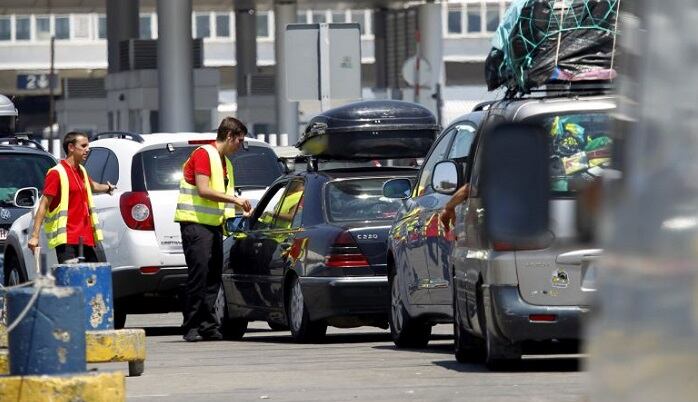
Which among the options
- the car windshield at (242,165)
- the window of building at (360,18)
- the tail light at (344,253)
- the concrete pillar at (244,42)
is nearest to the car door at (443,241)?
the tail light at (344,253)

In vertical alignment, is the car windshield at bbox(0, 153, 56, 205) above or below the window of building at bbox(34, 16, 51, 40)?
below

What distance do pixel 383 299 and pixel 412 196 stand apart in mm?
1259

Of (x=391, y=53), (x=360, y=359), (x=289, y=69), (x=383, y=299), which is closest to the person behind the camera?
(x=360, y=359)

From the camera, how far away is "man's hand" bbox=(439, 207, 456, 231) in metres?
12.0

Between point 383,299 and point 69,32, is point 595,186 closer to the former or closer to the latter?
point 383,299

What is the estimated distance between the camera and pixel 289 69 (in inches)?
872

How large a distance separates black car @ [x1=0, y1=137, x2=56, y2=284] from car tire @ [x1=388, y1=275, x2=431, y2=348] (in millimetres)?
5833

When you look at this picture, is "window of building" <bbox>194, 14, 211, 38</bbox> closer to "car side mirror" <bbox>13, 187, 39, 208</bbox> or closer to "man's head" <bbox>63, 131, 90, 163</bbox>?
"car side mirror" <bbox>13, 187, 39, 208</bbox>

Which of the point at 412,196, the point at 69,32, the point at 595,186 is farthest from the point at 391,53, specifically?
the point at 595,186

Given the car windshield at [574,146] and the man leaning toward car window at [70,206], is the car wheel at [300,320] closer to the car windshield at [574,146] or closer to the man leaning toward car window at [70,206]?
the man leaning toward car window at [70,206]

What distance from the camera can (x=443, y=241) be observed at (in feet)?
41.0

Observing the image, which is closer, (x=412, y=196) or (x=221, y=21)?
(x=412, y=196)

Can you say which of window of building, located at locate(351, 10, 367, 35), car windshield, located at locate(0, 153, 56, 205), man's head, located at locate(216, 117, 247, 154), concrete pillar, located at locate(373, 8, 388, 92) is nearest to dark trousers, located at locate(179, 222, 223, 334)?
man's head, located at locate(216, 117, 247, 154)

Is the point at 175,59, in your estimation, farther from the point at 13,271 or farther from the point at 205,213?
the point at 205,213
